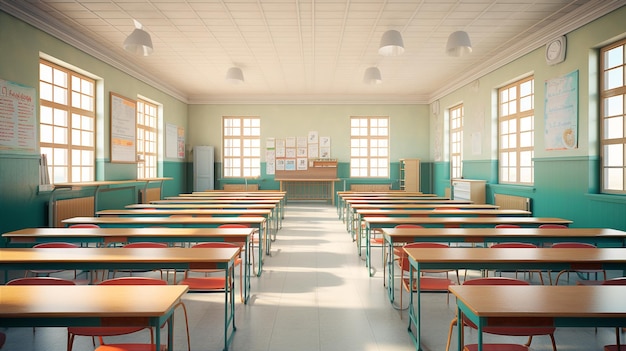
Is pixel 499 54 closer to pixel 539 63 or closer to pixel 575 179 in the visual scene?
pixel 539 63

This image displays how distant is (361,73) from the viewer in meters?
9.80

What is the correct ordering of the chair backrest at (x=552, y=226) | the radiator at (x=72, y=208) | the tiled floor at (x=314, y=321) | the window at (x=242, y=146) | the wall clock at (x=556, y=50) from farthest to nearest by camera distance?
the window at (x=242, y=146) → the wall clock at (x=556, y=50) → the radiator at (x=72, y=208) → the chair backrest at (x=552, y=226) → the tiled floor at (x=314, y=321)

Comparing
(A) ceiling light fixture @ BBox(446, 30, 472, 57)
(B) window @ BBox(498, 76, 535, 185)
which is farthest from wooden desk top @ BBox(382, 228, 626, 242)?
(B) window @ BBox(498, 76, 535, 185)

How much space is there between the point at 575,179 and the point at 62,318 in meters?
6.50

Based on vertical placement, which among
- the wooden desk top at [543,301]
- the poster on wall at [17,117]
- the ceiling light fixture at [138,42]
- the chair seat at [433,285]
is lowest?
the chair seat at [433,285]

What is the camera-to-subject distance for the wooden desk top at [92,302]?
1600 mm

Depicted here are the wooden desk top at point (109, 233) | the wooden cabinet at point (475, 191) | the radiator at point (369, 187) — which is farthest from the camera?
the radiator at point (369, 187)

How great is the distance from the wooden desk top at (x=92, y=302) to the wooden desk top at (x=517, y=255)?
1.55 metres

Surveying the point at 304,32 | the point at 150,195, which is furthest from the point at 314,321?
the point at 150,195

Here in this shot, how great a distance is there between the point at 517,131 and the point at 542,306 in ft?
23.3

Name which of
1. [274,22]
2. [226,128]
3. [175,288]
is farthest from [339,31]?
[226,128]

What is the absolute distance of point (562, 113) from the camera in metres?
6.19

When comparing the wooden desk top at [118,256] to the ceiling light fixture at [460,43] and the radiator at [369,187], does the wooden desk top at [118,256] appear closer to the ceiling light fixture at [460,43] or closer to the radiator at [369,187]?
the ceiling light fixture at [460,43]

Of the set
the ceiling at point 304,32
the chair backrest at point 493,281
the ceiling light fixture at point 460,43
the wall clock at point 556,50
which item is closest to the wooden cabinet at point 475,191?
the ceiling at point 304,32
